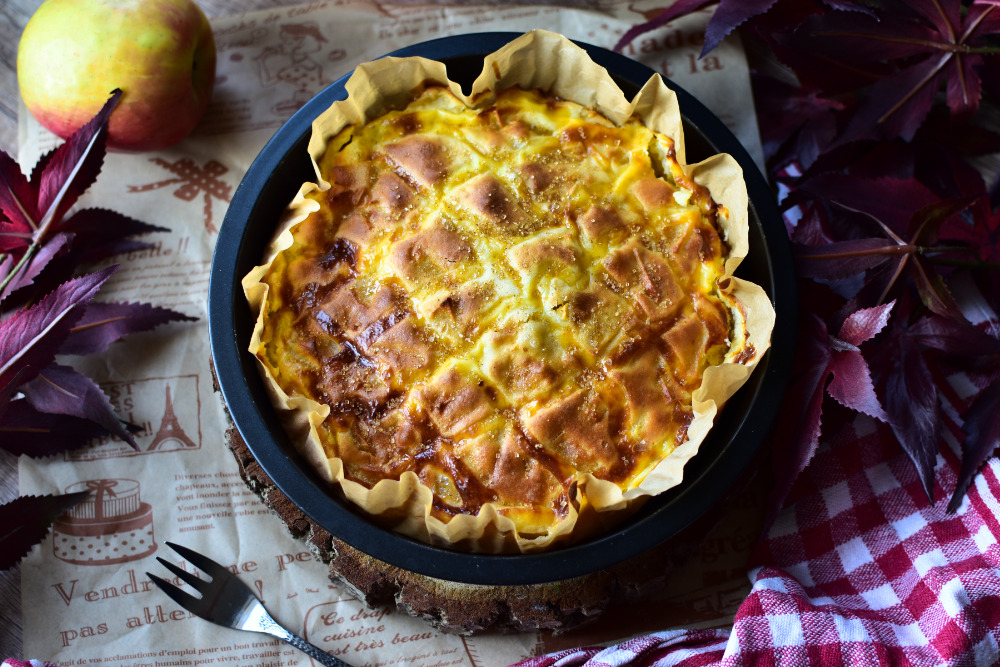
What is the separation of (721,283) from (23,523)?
1274 mm

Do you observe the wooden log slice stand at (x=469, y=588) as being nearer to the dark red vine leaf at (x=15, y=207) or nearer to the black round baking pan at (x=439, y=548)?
the black round baking pan at (x=439, y=548)

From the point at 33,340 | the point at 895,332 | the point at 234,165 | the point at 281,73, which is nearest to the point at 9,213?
the point at 33,340

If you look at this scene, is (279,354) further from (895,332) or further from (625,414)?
(895,332)

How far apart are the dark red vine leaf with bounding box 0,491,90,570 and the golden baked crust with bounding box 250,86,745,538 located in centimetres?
55

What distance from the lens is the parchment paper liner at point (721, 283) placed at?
125 centimetres

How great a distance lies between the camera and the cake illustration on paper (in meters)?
1.55

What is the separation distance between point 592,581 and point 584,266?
52 centimetres

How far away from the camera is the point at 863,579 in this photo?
1528 millimetres

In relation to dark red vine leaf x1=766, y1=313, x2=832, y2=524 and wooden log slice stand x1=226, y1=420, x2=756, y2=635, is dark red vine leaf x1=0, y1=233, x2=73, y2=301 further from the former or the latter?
dark red vine leaf x1=766, y1=313, x2=832, y2=524

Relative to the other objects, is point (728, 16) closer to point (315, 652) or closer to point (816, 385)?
point (816, 385)

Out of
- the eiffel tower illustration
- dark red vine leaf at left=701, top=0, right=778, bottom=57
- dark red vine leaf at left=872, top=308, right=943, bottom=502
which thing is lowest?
the eiffel tower illustration

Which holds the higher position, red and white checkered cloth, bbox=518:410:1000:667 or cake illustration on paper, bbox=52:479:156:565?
cake illustration on paper, bbox=52:479:156:565

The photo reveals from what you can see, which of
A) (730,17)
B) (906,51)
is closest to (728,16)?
(730,17)

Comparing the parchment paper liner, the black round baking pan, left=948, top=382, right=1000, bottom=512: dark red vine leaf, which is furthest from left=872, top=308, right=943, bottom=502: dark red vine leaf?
the parchment paper liner
